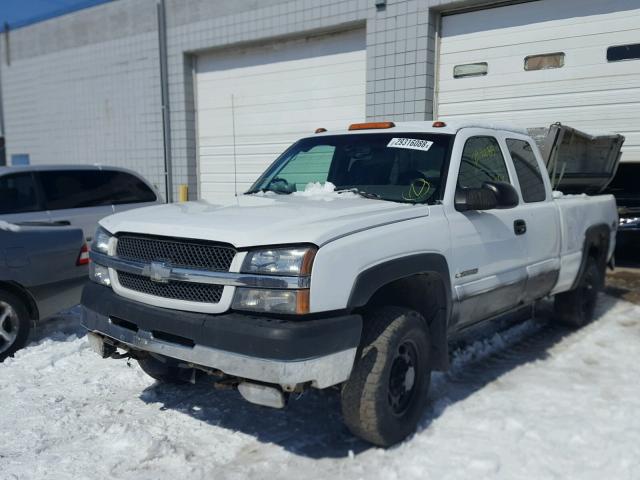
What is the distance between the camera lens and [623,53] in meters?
8.36

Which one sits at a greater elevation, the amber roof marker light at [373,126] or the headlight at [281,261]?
the amber roof marker light at [373,126]

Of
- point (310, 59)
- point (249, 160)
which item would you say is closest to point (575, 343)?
point (310, 59)

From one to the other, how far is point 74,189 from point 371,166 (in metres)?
3.99

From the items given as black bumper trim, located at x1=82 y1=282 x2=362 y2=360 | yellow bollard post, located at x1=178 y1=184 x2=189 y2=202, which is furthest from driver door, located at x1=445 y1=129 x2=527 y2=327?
yellow bollard post, located at x1=178 y1=184 x2=189 y2=202

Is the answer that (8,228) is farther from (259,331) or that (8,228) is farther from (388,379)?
(388,379)

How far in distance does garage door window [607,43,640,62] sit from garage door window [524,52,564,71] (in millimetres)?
665

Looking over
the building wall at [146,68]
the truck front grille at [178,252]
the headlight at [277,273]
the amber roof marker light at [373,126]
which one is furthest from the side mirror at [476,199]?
the building wall at [146,68]

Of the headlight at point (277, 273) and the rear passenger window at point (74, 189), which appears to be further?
the rear passenger window at point (74, 189)

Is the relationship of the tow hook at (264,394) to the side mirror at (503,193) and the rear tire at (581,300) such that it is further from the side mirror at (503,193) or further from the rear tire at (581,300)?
the rear tire at (581,300)

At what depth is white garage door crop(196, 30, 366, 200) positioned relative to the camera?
35.7ft

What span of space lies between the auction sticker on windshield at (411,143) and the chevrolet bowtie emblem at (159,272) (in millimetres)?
1954

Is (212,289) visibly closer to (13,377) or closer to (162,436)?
(162,436)

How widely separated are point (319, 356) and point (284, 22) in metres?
9.67

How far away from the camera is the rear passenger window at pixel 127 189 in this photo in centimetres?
713
